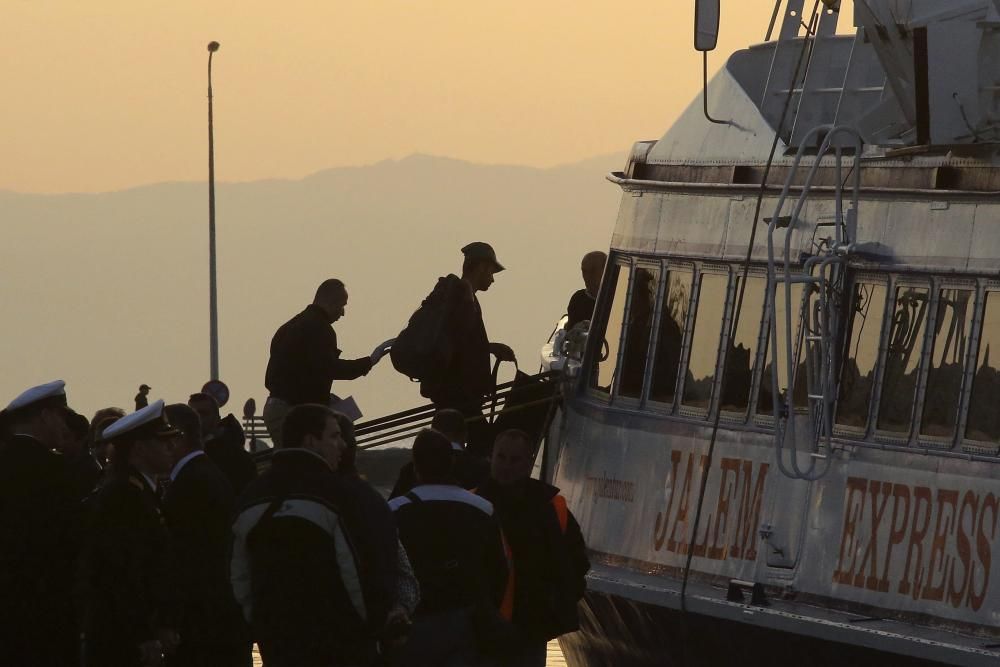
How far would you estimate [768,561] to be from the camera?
1288cm

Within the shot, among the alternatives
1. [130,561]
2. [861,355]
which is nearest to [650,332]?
[861,355]

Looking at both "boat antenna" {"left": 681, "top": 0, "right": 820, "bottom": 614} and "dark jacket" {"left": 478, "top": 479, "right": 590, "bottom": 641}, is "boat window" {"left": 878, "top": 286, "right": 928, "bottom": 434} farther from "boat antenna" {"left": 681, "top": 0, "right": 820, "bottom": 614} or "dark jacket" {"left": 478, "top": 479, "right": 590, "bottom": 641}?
"dark jacket" {"left": 478, "top": 479, "right": 590, "bottom": 641}

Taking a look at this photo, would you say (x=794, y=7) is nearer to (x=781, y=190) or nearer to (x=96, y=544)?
(x=781, y=190)

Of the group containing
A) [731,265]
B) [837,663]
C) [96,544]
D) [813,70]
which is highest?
[813,70]

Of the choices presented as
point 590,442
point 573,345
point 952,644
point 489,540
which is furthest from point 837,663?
point 573,345

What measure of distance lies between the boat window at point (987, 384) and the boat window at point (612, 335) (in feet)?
11.4

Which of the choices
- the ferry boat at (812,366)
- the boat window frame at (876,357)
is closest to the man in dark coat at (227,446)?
the ferry boat at (812,366)

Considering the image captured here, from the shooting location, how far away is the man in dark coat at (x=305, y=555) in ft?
31.3

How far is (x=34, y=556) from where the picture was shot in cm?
1071

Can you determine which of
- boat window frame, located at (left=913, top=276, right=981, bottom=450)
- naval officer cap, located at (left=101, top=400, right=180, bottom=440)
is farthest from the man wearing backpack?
naval officer cap, located at (left=101, top=400, right=180, bottom=440)

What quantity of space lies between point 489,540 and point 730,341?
10.5 feet

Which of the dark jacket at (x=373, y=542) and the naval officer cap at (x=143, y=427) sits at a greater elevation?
the naval officer cap at (x=143, y=427)

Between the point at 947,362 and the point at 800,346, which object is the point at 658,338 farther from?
the point at 947,362

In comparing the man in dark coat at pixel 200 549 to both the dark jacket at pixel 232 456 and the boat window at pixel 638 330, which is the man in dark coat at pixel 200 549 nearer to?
the dark jacket at pixel 232 456
